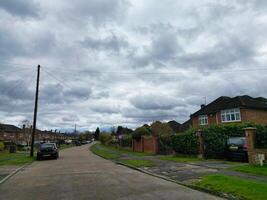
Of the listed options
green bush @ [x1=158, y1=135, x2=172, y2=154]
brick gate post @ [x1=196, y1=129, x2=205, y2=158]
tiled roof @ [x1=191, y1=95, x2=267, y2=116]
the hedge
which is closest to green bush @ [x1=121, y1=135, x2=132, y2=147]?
tiled roof @ [x1=191, y1=95, x2=267, y2=116]

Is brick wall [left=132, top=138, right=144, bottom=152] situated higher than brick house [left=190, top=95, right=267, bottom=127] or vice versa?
brick house [left=190, top=95, right=267, bottom=127]

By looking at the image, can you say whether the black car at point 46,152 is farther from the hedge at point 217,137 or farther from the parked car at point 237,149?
the parked car at point 237,149

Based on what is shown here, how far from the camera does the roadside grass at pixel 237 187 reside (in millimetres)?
9053

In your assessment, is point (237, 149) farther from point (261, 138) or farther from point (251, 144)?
point (251, 144)

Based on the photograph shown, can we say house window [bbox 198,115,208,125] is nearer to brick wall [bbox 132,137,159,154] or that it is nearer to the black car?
brick wall [bbox 132,137,159,154]

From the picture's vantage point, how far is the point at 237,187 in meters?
10.3

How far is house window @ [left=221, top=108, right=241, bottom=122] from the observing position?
44400mm

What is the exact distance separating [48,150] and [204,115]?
93.5 ft

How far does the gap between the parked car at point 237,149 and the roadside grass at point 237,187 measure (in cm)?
950

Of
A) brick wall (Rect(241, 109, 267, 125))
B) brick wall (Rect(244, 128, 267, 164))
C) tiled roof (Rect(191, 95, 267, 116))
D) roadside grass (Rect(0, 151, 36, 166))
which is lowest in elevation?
roadside grass (Rect(0, 151, 36, 166))

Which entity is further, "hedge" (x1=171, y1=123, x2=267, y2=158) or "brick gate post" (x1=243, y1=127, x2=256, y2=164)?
"hedge" (x1=171, y1=123, x2=267, y2=158)

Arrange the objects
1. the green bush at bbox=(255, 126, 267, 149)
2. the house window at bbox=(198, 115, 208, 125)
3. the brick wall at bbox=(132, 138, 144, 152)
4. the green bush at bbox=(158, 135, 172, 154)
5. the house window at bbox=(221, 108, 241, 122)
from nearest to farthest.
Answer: the green bush at bbox=(255, 126, 267, 149) → the green bush at bbox=(158, 135, 172, 154) → the brick wall at bbox=(132, 138, 144, 152) → the house window at bbox=(221, 108, 241, 122) → the house window at bbox=(198, 115, 208, 125)

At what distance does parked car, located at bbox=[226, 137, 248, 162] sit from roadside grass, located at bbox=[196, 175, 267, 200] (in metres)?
9.50

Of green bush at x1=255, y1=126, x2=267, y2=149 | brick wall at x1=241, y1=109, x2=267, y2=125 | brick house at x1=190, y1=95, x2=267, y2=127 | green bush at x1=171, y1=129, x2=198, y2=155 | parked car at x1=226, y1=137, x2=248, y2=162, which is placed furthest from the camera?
brick house at x1=190, y1=95, x2=267, y2=127
